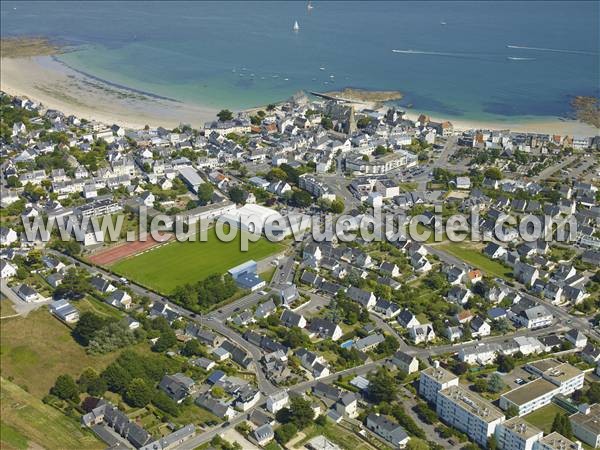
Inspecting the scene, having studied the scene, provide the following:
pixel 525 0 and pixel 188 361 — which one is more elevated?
pixel 525 0

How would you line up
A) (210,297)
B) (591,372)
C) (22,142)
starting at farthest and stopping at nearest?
1. (22,142)
2. (210,297)
3. (591,372)

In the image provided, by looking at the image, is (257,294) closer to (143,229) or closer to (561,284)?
(143,229)

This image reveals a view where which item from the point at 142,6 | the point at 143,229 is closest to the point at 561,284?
the point at 143,229

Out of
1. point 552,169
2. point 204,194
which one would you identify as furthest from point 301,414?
point 552,169

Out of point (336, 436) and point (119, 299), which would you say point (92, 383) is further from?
point (336, 436)

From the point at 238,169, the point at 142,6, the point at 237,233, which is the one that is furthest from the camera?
the point at 142,6

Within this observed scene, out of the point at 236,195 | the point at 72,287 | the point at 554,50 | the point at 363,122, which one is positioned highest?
the point at 554,50
